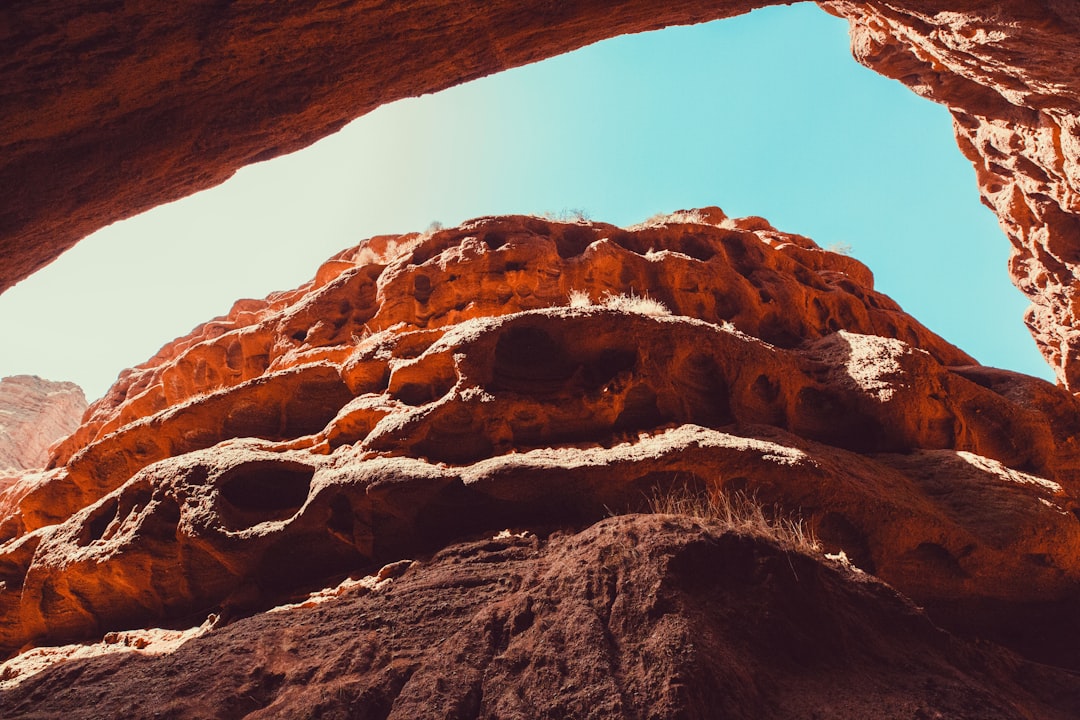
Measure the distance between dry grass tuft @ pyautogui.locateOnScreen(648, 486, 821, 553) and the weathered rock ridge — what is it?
453cm

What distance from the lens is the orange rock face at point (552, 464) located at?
255 inches

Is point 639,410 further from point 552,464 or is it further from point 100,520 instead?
point 100,520

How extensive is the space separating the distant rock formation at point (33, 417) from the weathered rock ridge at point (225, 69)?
2567cm

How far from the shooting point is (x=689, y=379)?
8078mm

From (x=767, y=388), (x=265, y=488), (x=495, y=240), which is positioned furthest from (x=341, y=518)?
(x=495, y=240)

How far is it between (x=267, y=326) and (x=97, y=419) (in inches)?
272

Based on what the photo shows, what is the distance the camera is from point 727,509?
18.2ft

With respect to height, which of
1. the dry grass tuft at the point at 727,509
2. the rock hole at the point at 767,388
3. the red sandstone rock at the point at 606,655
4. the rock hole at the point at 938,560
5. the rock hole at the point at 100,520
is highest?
the rock hole at the point at 767,388

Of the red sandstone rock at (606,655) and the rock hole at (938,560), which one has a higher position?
the rock hole at (938,560)

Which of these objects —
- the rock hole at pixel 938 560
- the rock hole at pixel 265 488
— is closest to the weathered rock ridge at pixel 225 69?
the rock hole at pixel 265 488

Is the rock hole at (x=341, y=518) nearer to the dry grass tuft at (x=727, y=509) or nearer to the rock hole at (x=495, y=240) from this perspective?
the dry grass tuft at (x=727, y=509)

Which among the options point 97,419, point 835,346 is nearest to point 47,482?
point 97,419

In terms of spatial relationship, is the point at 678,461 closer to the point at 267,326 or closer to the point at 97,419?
the point at 267,326

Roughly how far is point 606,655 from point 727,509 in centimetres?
221
